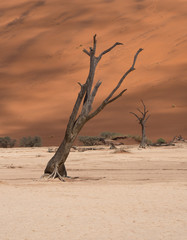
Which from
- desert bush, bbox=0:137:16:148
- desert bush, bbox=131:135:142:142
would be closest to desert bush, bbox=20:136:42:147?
desert bush, bbox=0:137:16:148

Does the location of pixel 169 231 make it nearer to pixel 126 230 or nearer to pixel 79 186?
pixel 126 230

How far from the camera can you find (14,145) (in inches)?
1813

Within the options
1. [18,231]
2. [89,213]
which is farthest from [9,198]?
[18,231]

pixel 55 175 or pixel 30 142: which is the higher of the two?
pixel 30 142

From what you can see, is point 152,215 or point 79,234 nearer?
point 79,234

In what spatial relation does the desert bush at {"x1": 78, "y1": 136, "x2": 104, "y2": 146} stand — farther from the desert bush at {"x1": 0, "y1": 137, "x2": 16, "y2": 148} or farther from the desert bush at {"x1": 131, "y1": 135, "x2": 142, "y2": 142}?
the desert bush at {"x1": 0, "y1": 137, "x2": 16, "y2": 148}

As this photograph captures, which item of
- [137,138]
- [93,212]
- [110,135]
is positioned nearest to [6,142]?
[110,135]

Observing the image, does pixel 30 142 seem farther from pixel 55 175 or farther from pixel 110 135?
pixel 55 175

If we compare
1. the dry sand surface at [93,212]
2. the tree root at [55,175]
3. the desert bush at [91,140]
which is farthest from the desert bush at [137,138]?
the dry sand surface at [93,212]

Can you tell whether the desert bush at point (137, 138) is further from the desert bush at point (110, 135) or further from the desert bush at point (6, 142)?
the desert bush at point (6, 142)

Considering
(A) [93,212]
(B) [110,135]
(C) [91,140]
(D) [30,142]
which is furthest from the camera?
(B) [110,135]

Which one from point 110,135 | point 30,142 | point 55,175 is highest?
point 110,135

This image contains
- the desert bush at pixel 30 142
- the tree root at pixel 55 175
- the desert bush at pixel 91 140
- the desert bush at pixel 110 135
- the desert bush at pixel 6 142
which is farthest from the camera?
the desert bush at pixel 110 135

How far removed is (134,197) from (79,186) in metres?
2.42
